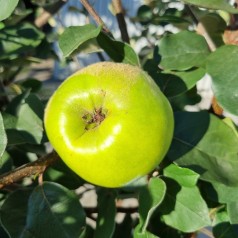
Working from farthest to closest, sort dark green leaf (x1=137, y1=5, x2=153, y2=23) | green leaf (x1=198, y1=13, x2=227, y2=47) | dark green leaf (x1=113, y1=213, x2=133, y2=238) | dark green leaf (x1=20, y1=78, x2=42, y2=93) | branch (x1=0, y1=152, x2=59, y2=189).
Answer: dark green leaf (x1=137, y1=5, x2=153, y2=23) → dark green leaf (x1=20, y1=78, x2=42, y2=93) → dark green leaf (x1=113, y1=213, x2=133, y2=238) → green leaf (x1=198, y1=13, x2=227, y2=47) → branch (x1=0, y1=152, x2=59, y2=189)

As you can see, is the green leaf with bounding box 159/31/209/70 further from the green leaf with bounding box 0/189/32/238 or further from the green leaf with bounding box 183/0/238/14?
the green leaf with bounding box 0/189/32/238

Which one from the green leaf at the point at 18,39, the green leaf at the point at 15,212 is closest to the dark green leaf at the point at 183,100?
the green leaf at the point at 15,212

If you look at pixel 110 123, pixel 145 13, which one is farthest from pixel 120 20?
pixel 145 13

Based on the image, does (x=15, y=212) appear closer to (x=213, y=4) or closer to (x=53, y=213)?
(x=53, y=213)

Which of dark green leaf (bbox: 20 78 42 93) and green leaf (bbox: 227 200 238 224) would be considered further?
dark green leaf (bbox: 20 78 42 93)

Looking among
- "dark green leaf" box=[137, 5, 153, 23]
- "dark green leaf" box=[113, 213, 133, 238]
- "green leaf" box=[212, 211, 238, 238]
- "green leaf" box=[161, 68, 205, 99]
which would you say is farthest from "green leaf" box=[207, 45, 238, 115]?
"dark green leaf" box=[137, 5, 153, 23]
